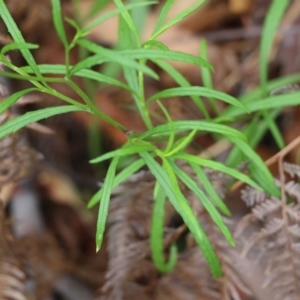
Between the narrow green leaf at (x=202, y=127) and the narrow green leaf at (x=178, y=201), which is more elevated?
the narrow green leaf at (x=202, y=127)

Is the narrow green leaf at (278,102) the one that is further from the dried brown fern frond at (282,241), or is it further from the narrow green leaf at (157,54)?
the narrow green leaf at (157,54)

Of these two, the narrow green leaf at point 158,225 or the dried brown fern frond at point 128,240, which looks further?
the dried brown fern frond at point 128,240

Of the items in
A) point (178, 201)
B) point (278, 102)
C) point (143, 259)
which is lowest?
point (143, 259)

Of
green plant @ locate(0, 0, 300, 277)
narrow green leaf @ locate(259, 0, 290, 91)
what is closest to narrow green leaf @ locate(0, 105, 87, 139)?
green plant @ locate(0, 0, 300, 277)

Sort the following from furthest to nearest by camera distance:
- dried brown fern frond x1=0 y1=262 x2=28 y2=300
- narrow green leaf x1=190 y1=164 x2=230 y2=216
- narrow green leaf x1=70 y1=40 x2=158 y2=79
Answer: dried brown fern frond x1=0 y1=262 x2=28 y2=300 < narrow green leaf x1=190 y1=164 x2=230 y2=216 < narrow green leaf x1=70 y1=40 x2=158 y2=79

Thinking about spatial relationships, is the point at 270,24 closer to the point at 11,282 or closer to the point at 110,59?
the point at 110,59

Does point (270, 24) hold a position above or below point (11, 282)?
above

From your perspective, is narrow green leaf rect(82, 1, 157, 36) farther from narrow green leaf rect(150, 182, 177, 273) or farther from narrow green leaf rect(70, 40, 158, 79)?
narrow green leaf rect(150, 182, 177, 273)

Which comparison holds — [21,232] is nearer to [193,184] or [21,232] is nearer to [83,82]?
[83,82]

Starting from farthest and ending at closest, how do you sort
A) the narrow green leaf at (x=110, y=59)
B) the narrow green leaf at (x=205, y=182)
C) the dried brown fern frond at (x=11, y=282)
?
the dried brown fern frond at (x=11, y=282), the narrow green leaf at (x=205, y=182), the narrow green leaf at (x=110, y=59)

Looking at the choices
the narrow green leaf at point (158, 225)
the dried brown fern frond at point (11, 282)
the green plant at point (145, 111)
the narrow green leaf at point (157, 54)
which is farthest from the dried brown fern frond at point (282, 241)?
the dried brown fern frond at point (11, 282)

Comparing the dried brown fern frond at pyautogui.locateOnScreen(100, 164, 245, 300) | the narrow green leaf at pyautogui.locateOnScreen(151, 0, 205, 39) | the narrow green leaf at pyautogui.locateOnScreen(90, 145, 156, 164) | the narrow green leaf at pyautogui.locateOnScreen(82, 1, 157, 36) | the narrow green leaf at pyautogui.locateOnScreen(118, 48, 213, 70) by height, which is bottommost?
the dried brown fern frond at pyautogui.locateOnScreen(100, 164, 245, 300)

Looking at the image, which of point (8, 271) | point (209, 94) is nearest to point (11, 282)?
point (8, 271)
